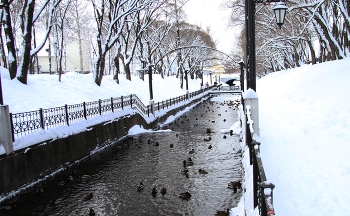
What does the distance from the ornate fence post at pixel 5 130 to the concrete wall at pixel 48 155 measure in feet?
0.88

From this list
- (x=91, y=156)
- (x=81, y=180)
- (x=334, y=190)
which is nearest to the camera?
(x=334, y=190)

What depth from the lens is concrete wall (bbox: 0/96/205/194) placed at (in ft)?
29.3

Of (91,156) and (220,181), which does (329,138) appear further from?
(91,156)

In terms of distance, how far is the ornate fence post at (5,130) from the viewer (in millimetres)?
9023

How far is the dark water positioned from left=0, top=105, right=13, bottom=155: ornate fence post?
1462 millimetres

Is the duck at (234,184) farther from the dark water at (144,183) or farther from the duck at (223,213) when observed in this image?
the duck at (223,213)

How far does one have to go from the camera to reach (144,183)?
9594 mm

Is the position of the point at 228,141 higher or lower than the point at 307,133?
lower

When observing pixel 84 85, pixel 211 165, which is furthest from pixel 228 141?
pixel 84 85

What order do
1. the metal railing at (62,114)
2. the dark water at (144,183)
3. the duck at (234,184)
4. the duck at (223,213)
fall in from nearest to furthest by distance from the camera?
1. the duck at (223,213)
2. the dark water at (144,183)
3. the duck at (234,184)
4. the metal railing at (62,114)

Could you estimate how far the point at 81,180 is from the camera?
1023 cm

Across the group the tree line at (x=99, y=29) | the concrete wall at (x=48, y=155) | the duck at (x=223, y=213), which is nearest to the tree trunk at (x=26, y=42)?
the tree line at (x=99, y=29)

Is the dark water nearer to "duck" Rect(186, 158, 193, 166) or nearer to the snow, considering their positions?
"duck" Rect(186, 158, 193, 166)

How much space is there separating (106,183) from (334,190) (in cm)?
652
